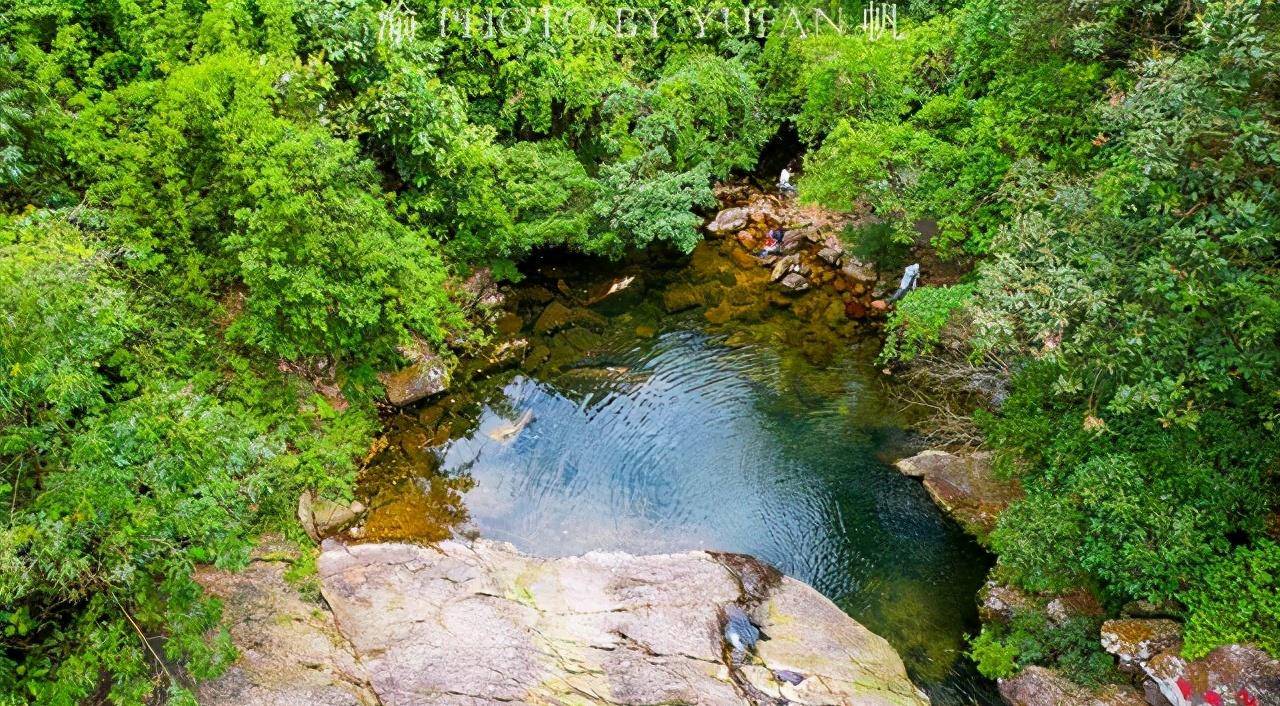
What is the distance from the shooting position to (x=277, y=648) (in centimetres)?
903

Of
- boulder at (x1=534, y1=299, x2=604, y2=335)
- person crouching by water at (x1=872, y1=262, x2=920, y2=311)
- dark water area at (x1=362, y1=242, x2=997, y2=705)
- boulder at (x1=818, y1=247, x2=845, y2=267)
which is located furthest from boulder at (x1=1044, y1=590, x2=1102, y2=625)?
boulder at (x1=534, y1=299, x2=604, y2=335)

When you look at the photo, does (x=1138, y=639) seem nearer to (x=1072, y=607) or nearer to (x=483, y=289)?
(x=1072, y=607)

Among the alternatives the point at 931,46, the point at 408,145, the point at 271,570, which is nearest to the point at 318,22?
the point at 408,145

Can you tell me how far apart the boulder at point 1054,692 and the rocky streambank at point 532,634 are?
1.51 meters

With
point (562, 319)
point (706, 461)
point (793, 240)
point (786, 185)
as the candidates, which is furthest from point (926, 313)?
point (786, 185)

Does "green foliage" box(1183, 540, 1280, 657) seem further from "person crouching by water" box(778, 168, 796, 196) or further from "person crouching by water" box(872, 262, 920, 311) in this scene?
"person crouching by water" box(778, 168, 796, 196)

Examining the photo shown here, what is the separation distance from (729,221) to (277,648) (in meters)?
16.4

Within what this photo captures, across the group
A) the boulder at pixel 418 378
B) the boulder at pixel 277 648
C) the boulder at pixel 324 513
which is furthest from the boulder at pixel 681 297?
the boulder at pixel 277 648

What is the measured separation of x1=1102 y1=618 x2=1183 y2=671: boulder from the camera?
9047mm

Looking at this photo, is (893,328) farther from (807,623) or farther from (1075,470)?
(807,623)

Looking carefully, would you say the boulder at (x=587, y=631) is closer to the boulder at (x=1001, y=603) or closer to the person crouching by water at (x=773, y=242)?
the boulder at (x=1001, y=603)

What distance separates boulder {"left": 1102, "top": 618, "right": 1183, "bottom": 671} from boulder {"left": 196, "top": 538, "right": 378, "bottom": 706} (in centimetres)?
984

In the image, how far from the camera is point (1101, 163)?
39.6ft

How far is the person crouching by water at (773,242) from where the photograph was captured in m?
20.2
